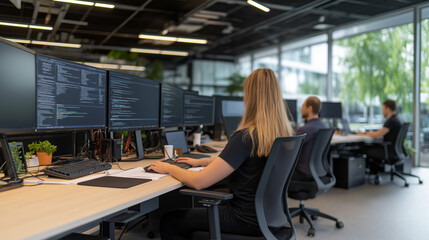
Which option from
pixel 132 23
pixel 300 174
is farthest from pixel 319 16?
pixel 300 174

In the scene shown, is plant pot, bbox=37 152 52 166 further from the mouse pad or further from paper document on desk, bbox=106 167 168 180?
the mouse pad

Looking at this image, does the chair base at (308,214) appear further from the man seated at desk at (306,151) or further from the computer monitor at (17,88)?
the computer monitor at (17,88)

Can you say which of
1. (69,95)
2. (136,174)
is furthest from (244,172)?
(69,95)

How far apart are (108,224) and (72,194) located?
1.05 feet

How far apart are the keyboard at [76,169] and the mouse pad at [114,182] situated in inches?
4.8

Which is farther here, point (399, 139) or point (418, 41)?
point (418, 41)

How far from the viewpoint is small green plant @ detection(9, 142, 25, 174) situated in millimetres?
1801

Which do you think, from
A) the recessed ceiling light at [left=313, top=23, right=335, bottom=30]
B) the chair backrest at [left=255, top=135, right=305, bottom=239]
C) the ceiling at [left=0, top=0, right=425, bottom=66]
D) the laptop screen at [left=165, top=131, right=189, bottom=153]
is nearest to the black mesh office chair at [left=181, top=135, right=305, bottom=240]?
the chair backrest at [left=255, top=135, right=305, bottom=239]

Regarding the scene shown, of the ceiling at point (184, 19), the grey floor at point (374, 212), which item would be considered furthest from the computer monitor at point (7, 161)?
the ceiling at point (184, 19)

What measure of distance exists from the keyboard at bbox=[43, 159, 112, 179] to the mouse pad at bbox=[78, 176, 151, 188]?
121 millimetres

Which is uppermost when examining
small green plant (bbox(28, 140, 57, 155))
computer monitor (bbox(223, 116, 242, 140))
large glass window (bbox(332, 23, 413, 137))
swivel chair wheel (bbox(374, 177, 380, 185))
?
large glass window (bbox(332, 23, 413, 137))

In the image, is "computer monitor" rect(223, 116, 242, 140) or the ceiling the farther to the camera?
the ceiling

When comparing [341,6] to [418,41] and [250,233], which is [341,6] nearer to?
[418,41]

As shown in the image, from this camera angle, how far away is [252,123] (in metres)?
1.84
